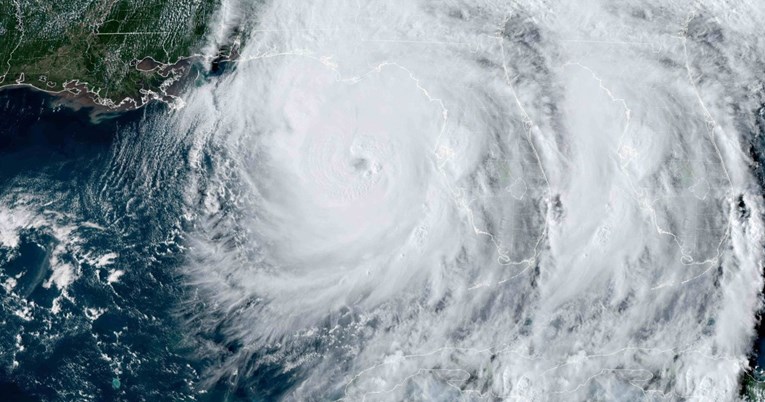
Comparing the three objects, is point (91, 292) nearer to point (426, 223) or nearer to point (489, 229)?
point (426, 223)

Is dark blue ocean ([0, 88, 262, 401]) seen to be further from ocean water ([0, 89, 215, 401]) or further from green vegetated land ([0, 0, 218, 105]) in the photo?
green vegetated land ([0, 0, 218, 105])

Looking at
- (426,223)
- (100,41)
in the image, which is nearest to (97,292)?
(100,41)

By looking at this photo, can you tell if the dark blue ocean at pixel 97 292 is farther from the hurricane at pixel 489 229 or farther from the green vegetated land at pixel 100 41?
the green vegetated land at pixel 100 41

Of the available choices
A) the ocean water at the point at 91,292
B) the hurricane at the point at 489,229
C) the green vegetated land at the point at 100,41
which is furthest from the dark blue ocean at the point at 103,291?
the green vegetated land at the point at 100,41

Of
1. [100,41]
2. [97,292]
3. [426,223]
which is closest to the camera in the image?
[426,223]

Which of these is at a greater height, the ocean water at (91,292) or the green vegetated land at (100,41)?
the green vegetated land at (100,41)

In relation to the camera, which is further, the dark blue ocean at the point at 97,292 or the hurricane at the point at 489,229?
the dark blue ocean at the point at 97,292
